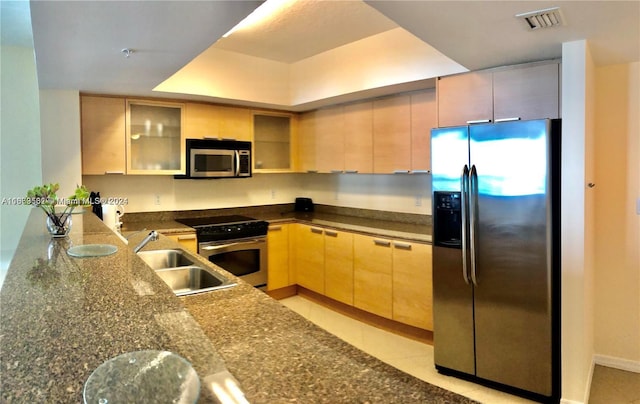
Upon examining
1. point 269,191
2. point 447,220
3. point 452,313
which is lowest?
point 452,313

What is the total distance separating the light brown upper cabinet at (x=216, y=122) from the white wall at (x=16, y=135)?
1.57 m

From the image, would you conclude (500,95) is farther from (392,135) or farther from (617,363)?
(617,363)

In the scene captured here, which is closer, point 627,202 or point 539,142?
point 539,142

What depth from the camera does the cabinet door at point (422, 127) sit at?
11.1ft

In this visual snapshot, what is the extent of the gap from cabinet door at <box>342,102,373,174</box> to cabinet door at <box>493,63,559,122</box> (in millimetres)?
1411

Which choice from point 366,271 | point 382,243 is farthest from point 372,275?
point 382,243

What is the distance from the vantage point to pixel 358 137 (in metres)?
4.02

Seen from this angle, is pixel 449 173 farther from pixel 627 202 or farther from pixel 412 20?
pixel 627 202

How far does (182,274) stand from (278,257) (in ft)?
7.37

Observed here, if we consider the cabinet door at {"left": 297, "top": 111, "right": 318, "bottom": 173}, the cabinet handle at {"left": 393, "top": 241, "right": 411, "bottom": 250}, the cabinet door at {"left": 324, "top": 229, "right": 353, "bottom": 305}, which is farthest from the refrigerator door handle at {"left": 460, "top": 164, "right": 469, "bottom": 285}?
the cabinet door at {"left": 297, "top": 111, "right": 318, "bottom": 173}

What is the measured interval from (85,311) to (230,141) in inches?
132

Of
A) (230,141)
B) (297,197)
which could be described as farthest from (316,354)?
(297,197)

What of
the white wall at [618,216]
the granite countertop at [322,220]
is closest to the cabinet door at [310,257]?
the granite countertop at [322,220]

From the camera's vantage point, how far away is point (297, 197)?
17.1ft
